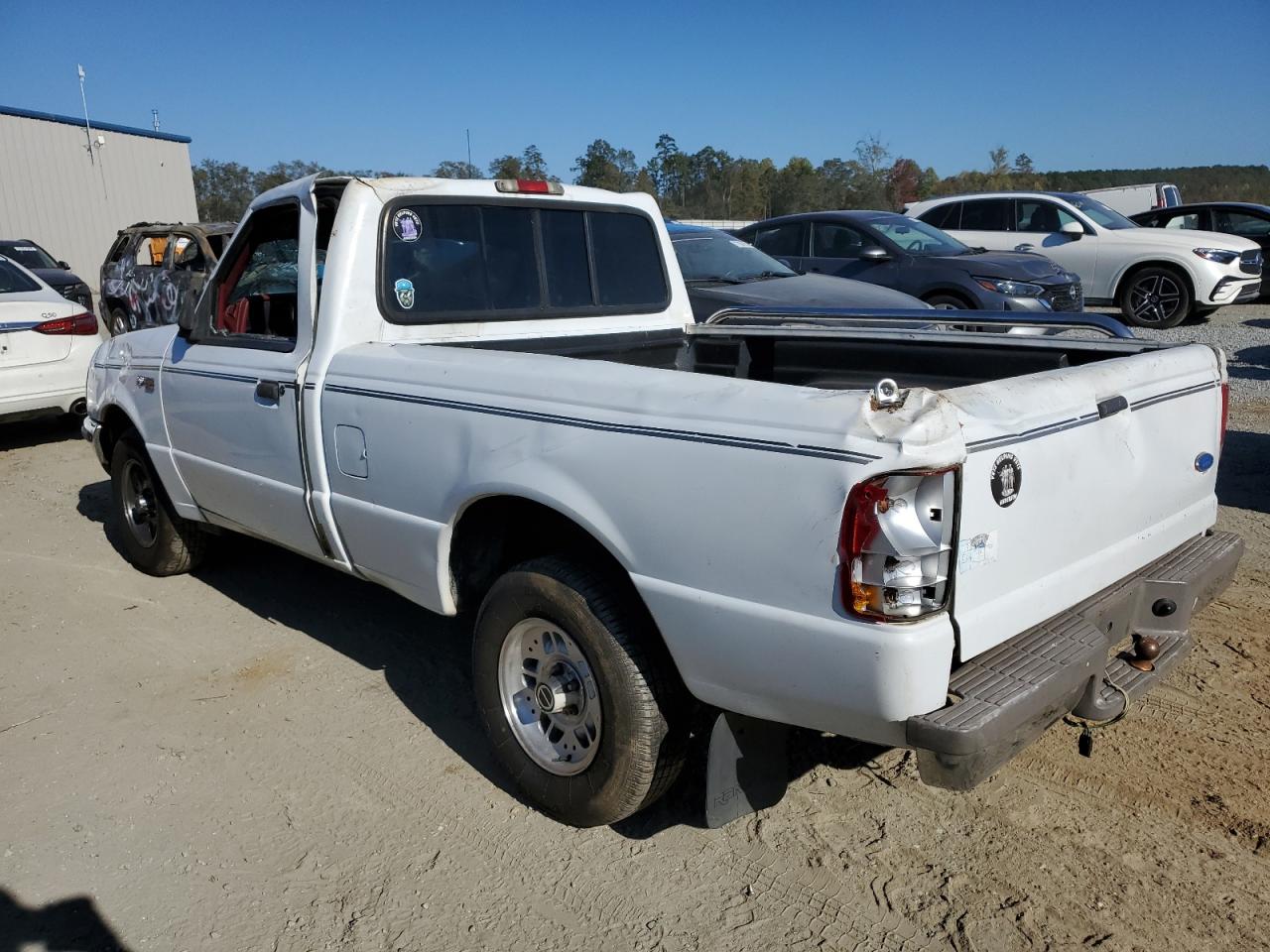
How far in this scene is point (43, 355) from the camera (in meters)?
8.36

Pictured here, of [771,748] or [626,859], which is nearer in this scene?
[771,748]

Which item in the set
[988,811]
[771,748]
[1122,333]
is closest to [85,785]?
[771,748]

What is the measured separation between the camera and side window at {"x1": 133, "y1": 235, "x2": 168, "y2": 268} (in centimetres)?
1294

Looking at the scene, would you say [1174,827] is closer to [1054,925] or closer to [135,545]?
[1054,925]

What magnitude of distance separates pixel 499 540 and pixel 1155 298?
500 inches

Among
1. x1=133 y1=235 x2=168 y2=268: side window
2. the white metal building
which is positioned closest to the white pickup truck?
x1=133 y1=235 x2=168 y2=268: side window

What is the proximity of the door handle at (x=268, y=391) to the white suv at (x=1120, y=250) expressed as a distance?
1222 centimetres

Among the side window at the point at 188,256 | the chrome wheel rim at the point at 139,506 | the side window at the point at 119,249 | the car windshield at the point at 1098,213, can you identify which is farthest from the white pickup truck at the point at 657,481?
the car windshield at the point at 1098,213

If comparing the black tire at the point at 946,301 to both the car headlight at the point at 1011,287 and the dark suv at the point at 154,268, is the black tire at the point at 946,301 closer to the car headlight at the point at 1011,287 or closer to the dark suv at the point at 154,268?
the car headlight at the point at 1011,287

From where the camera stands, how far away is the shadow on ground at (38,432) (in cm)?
932

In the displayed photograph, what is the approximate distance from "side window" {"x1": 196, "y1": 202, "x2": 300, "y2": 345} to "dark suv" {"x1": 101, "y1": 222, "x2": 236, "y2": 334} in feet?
25.4

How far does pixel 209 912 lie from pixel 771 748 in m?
1.65

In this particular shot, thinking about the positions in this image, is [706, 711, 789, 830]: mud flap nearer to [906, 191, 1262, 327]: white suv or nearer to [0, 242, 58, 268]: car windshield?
[906, 191, 1262, 327]: white suv

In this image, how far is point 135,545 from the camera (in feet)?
18.3
